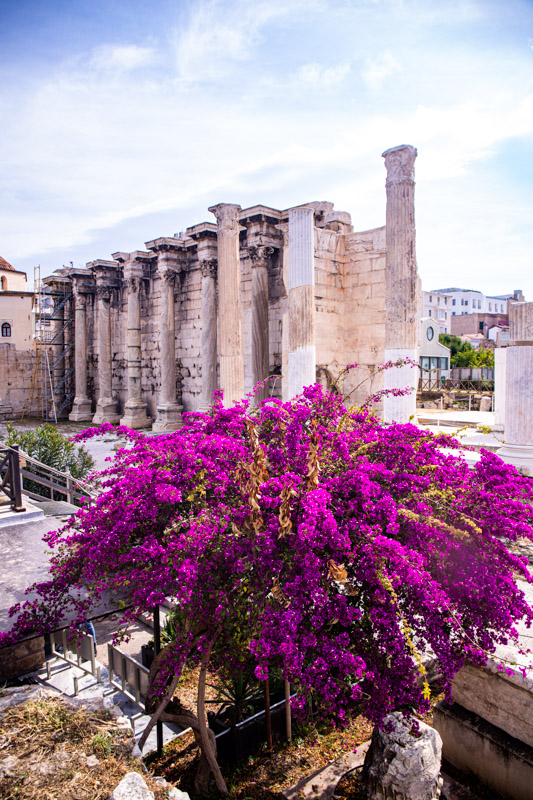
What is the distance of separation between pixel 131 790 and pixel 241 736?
6.93ft

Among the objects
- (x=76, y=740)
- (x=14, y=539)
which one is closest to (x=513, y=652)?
(x=76, y=740)

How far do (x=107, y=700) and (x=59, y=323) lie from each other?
23.7 m

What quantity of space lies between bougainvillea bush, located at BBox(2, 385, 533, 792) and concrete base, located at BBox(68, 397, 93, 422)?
66.4 ft

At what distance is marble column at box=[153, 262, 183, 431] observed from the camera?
1830 cm

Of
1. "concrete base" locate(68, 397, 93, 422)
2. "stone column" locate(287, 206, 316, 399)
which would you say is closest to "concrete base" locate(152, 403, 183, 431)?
"concrete base" locate(68, 397, 93, 422)

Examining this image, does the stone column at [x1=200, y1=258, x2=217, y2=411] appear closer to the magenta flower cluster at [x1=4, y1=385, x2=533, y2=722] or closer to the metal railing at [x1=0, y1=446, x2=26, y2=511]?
the metal railing at [x1=0, y1=446, x2=26, y2=511]

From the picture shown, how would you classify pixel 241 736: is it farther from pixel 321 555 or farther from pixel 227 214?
pixel 227 214

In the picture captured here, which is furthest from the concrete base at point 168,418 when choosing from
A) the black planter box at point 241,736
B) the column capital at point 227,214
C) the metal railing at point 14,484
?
the black planter box at point 241,736

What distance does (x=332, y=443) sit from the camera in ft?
12.4

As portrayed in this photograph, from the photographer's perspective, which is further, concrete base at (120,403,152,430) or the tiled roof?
the tiled roof

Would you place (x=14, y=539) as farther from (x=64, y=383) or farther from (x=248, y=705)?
(x=64, y=383)

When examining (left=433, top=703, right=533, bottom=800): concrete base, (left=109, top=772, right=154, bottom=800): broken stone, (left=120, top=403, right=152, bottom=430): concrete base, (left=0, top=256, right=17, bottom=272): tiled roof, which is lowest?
(left=433, top=703, right=533, bottom=800): concrete base

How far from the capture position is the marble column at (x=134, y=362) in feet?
65.7

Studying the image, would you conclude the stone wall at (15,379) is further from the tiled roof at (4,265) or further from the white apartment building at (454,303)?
the white apartment building at (454,303)
